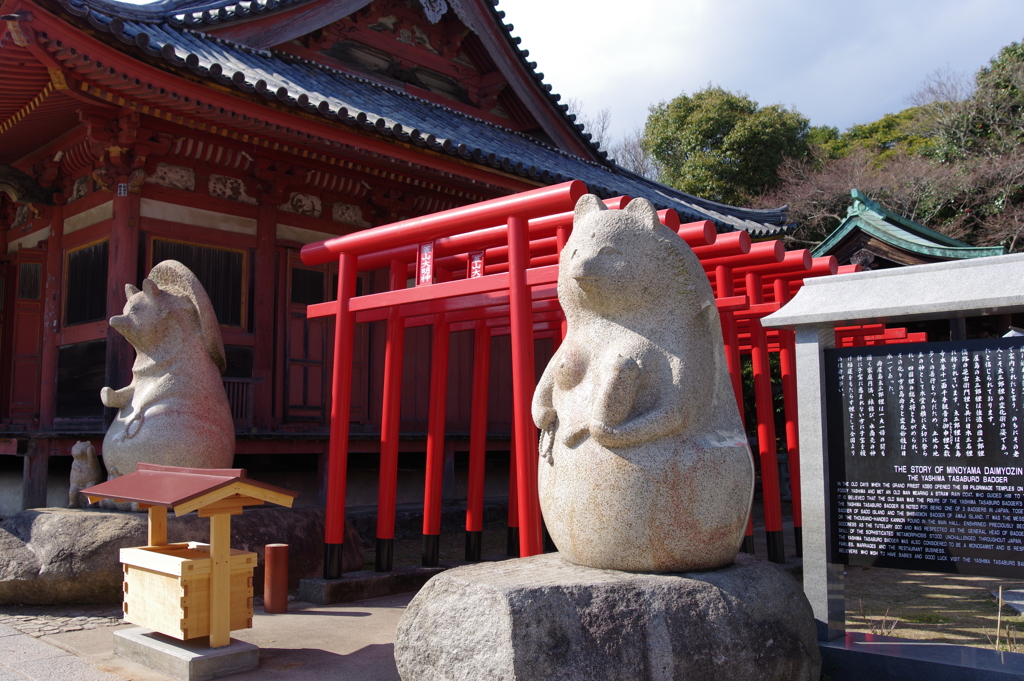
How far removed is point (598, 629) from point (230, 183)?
22.0 feet

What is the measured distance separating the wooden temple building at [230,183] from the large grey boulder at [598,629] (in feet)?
16.3

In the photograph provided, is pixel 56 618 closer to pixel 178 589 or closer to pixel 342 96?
pixel 178 589

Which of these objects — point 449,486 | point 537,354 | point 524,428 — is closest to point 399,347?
point 524,428

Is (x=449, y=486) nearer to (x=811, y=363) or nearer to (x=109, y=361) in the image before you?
(x=109, y=361)

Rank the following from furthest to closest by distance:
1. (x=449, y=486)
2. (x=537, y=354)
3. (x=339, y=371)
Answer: (x=537, y=354), (x=449, y=486), (x=339, y=371)

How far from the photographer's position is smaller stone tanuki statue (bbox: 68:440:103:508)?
633 centimetres

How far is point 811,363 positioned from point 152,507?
3.80m

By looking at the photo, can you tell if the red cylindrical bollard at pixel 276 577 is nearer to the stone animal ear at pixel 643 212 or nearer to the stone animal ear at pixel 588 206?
the stone animal ear at pixel 588 206

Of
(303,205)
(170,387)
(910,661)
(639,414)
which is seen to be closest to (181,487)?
(170,387)

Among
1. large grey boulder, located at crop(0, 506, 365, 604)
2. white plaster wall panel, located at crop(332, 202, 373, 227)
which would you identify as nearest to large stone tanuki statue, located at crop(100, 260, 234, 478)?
large grey boulder, located at crop(0, 506, 365, 604)

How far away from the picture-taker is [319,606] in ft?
18.6

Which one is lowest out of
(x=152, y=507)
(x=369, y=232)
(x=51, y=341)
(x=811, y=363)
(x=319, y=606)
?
(x=319, y=606)

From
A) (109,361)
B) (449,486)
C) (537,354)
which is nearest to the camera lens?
(109,361)

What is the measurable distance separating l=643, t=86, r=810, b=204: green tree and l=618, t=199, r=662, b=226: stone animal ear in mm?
20237
